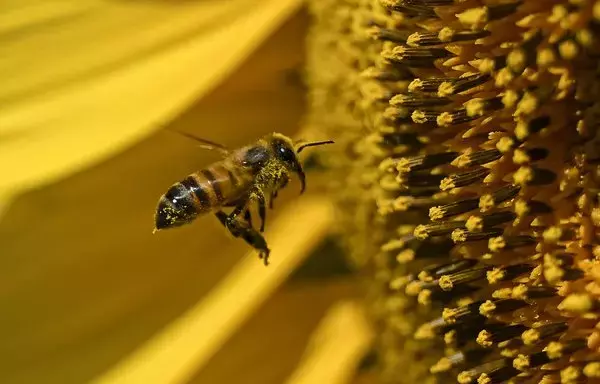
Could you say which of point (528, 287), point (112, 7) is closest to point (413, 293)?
point (528, 287)

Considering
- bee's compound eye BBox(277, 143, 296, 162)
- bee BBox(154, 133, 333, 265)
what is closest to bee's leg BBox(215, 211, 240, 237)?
bee BBox(154, 133, 333, 265)

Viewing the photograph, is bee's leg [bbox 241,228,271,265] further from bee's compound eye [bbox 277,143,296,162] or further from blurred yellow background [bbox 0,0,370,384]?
blurred yellow background [bbox 0,0,370,384]

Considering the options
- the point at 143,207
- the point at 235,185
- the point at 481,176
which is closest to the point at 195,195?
the point at 235,185

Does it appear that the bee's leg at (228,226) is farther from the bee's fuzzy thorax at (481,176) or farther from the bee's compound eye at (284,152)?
the bee's fuzzy thorax at (481,176)

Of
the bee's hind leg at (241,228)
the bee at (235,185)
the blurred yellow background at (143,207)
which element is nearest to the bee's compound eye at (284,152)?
the bee at (235,185)

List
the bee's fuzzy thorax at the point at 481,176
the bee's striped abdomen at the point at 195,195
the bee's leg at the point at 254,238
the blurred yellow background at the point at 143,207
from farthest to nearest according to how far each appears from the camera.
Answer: the blurred yellow background at the point at 143,207 < the bee's leg at the point at 254,238 < the bee's striped abdomen at the point at 195,195 < the bee's fuzzy thorax at the point at 481,176

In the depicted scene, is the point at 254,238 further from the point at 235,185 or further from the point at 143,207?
the point at 143,207
